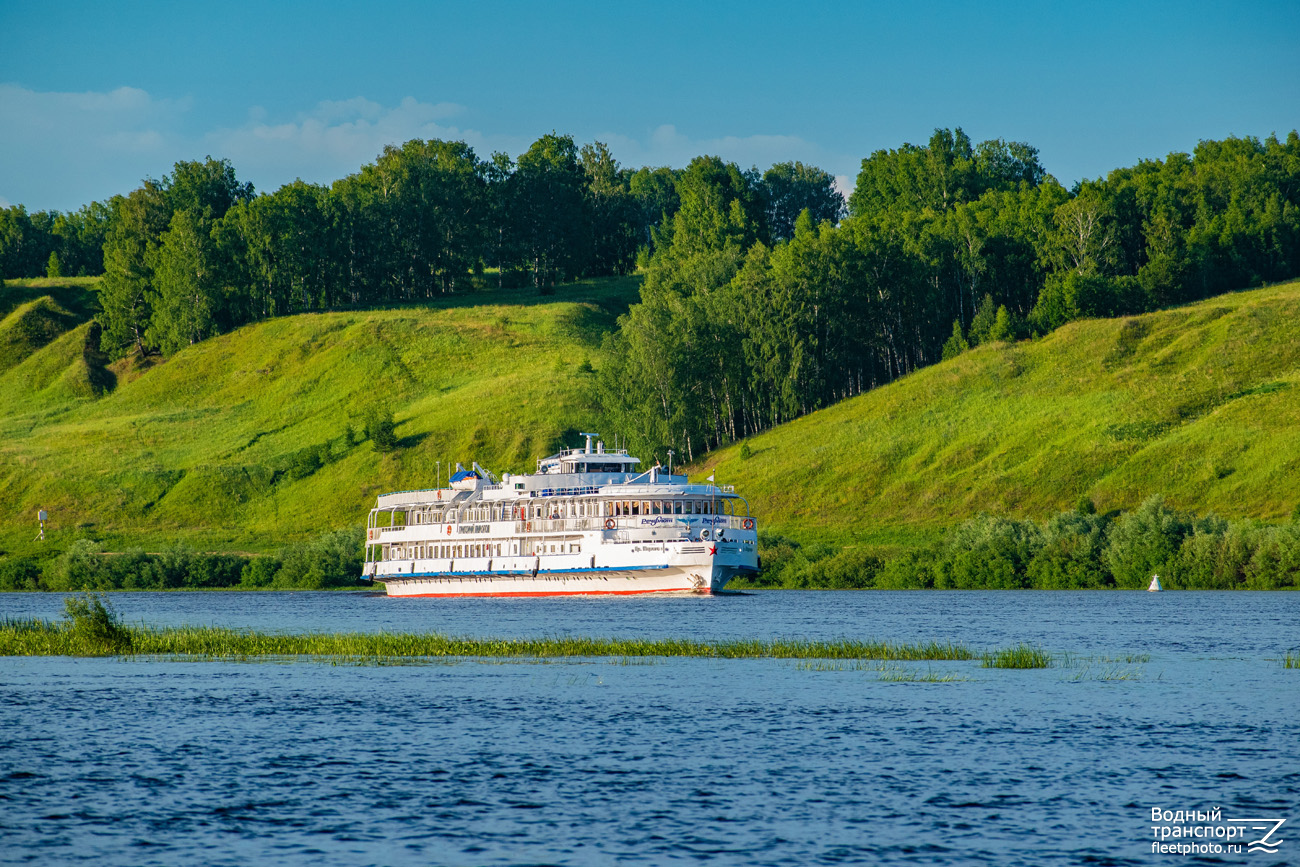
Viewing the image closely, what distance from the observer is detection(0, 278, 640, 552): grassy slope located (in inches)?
5704

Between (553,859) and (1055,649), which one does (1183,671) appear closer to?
(1055,649)

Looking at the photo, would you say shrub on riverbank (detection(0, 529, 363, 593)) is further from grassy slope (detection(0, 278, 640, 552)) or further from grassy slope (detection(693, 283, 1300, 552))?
grassy slope (detection(693, 283, 1300, 552))

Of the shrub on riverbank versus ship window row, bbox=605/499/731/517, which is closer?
ship window row, bbox=605/499/731/517

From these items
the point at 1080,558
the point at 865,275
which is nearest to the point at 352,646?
the point at 1080,558

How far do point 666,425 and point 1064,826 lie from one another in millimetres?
117446

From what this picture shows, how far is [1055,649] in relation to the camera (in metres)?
53.9

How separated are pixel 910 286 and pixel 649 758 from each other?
133 m

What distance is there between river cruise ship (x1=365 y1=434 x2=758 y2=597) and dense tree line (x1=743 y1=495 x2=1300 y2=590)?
10.3 meters

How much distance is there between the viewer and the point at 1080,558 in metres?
93.2

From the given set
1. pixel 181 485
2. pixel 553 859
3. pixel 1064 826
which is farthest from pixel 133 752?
pixel 181 485

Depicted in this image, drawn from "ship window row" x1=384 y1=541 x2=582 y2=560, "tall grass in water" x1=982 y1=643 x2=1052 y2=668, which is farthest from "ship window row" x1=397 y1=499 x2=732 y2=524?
"tall grass in water" x1=982 y1=643 x2=1052 y2=668

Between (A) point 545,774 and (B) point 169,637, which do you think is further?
(B) point 169,637

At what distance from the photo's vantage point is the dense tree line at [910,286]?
149 m

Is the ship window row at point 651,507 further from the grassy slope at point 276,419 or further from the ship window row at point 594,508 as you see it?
the grassy slope at point 276,419
